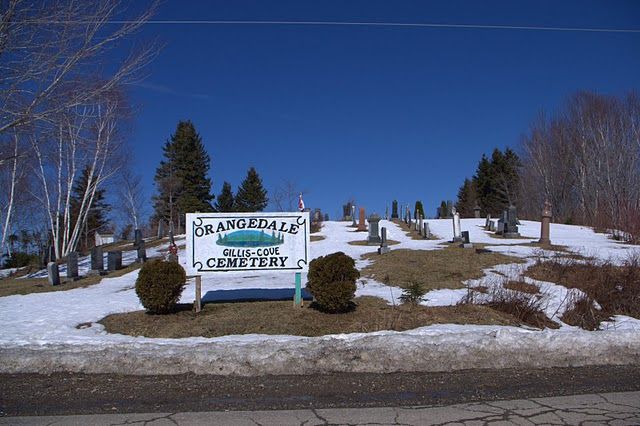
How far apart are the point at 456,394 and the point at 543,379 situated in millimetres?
1279

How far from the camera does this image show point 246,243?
35.9 ft

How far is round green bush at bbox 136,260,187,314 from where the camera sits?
33.1 ft

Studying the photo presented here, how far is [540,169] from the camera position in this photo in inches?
2213

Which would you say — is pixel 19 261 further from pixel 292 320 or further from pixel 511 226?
pixel 292 320

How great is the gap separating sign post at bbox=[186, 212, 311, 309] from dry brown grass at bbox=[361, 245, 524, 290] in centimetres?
318

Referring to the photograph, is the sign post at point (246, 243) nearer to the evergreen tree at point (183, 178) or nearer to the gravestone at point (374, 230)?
the gravestone at point (374, 230)

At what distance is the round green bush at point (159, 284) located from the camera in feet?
→ 33.1

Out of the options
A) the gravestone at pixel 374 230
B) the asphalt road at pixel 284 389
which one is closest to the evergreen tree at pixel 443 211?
the gravestone at pixel 374 230

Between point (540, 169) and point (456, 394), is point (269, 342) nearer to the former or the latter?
point (456, 394)

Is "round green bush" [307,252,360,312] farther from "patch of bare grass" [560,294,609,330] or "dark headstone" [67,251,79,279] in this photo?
"dark headstone" [67,251,79,279]

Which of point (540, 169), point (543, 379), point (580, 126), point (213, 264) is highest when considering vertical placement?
point (580, 126)

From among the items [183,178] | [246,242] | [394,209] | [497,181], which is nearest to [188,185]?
[183,178]

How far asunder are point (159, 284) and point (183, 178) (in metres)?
51.2

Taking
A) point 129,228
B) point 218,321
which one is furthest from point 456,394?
point 129,228
